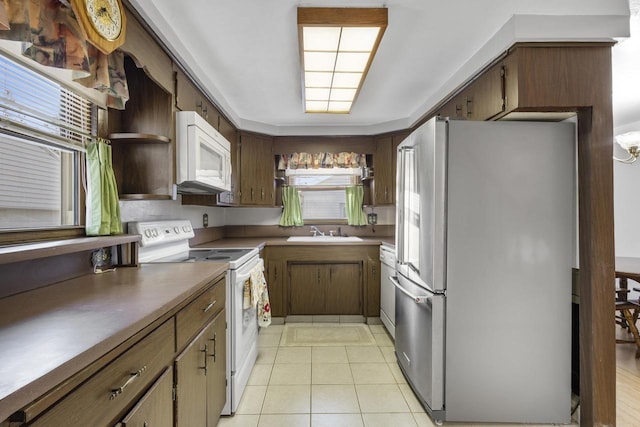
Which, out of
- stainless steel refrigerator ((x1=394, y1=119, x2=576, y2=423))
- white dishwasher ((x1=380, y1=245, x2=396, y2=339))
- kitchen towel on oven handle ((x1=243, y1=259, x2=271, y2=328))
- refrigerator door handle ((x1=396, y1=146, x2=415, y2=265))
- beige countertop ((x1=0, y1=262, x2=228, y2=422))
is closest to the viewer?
beige countertop ((x1=0, y1=262, x2=228, y2=422))

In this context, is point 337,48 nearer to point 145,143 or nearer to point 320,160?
point 145,143

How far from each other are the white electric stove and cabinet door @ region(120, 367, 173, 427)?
752 mm

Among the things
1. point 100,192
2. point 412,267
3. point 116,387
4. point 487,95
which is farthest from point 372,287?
point 116,387

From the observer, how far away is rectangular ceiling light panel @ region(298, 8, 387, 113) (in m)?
1.58

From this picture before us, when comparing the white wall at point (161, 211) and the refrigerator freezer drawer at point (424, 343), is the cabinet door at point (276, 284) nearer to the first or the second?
the white wall at point (161, 211)

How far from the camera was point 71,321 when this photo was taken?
802mm

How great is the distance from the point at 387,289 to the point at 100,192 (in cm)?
247

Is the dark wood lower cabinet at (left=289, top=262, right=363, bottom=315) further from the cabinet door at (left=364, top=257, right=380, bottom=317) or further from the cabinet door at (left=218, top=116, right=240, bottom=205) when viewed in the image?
the cabinet door at (left=218, top=116, right=240, bottom=205)

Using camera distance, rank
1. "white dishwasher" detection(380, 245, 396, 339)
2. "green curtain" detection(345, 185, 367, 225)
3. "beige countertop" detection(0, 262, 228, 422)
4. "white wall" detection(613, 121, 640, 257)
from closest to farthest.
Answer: "beige countertop" detection(0, 262, 228, 422) → "white dishwasher" detection(380, 245, 396, 339) → "white wall" detection(613, 121, 640, 257) → "green curtain" detection(345, 185, 367, 225)

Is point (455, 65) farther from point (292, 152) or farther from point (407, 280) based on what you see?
point (292, 152)

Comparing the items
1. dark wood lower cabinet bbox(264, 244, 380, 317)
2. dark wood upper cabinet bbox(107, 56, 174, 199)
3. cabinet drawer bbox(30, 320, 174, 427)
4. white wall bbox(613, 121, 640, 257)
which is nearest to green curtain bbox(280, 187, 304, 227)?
dark wood lower cabinet bbox(264, 244, 380, 317)

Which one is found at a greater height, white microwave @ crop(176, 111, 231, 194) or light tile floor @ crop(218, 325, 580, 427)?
white microwave @ crop(176, 111, 231, 194)

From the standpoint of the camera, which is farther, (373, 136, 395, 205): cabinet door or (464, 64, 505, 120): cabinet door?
(373, 136, 395, 205): cabinet door

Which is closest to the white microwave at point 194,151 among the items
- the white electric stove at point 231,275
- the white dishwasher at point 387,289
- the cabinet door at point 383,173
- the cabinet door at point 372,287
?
the white electric stove at point 231,275
